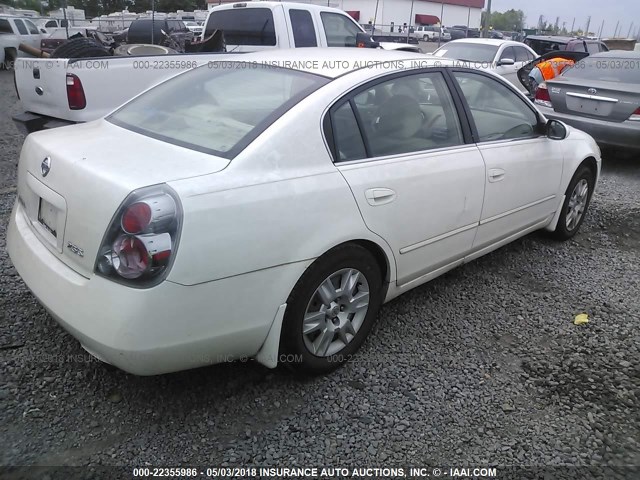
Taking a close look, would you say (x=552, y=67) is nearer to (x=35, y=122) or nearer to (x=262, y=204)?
(x=35, y=122)

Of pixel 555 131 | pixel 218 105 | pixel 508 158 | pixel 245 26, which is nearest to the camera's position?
pixel 218 105

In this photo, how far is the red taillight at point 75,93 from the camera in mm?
5387

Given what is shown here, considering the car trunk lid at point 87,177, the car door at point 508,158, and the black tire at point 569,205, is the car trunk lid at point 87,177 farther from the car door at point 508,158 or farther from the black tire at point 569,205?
the black tire at point 569,205

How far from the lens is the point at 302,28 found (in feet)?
26.8

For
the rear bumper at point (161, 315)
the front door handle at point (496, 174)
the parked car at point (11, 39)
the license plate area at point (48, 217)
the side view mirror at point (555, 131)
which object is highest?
the side view mirror at point (555, 131)

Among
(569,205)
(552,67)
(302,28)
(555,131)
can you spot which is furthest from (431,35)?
(555,131)

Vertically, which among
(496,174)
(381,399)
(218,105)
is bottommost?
(381,399)

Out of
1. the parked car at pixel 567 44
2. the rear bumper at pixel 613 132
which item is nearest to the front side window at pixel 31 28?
the parked car at pixel 567 44

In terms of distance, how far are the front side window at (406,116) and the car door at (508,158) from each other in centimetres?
21

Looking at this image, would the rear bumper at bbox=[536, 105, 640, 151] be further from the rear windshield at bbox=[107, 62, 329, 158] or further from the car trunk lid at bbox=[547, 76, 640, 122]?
the rear windshield at bbox=[107, 62, 329, 158]

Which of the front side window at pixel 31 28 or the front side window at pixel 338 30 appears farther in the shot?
the front side window at pixel 31 28

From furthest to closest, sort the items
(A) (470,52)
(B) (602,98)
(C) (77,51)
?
(A) (470,52), (B) (602,98), (C) (77,51)

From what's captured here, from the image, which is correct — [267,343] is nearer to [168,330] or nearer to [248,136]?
[168,330]

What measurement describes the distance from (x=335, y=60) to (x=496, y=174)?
126 centimetres
